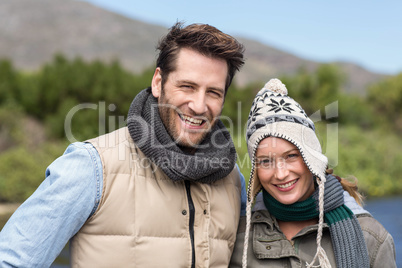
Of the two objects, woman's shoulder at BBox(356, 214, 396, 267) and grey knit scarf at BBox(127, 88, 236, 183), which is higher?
grey knit scarf at BBox(127, 88, 236, 183)

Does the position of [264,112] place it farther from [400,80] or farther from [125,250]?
[400,80]

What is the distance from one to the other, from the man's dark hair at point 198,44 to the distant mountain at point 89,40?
231ft

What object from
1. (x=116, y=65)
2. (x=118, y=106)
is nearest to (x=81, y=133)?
(x=118, y=106)

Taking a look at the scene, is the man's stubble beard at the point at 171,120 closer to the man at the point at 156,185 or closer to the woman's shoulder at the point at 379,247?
the man at the point at 156,185

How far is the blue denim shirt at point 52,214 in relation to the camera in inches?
70.6

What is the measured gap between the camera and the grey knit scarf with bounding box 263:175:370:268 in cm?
217

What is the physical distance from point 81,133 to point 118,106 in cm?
419

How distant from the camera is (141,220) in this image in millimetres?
1982

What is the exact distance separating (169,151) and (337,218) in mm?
930

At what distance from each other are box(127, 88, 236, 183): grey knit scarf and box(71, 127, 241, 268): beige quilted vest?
86 mm

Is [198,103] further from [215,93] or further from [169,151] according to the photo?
[169,151]

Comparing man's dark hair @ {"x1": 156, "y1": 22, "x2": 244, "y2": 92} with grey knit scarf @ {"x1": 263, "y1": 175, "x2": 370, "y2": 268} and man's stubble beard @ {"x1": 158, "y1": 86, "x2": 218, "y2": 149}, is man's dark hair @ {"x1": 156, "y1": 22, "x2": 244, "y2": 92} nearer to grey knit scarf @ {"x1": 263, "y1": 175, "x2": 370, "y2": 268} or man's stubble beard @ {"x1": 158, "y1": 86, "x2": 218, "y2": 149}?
man's stubble beard @ {"x1": 158, "y1": 86, "x2": 218, "y2": 149}

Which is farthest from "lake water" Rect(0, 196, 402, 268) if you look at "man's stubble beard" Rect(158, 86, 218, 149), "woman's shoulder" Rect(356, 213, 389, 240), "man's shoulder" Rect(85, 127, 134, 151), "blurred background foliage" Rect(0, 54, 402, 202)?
"man's shoulder" Rect(85, 127, 134, 151)

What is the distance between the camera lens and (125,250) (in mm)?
1935
